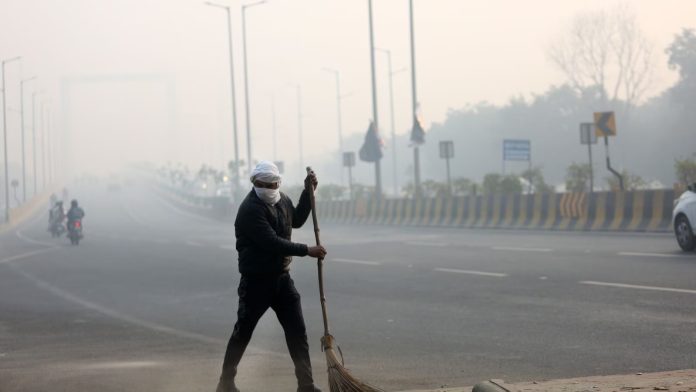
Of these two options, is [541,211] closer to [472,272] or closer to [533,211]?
[533,211]

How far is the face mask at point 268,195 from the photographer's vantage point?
6.94 metres

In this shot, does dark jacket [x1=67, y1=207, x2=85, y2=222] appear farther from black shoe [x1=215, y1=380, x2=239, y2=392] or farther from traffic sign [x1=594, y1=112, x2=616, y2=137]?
black shoe [x1=215, y1=380, x2=239, y2=392]

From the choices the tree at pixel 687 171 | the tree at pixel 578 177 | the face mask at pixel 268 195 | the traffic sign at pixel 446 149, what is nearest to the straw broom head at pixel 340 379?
the face mask at pixel 268 195

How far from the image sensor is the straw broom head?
6.04 meters

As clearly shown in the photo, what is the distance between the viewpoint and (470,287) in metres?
14.8

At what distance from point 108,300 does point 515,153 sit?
21.7 metres

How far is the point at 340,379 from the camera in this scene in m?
6.29

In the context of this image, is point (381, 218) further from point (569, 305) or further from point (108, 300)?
point (569, 305)

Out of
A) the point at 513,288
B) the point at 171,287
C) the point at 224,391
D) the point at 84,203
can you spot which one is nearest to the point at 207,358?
the point at 224,391

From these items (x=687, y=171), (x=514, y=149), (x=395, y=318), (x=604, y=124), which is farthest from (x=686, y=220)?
(x=514, y=149)

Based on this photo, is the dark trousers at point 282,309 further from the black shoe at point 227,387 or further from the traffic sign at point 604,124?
the traffic sign at point 604,124

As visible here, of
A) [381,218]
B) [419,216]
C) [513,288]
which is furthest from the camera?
[381,218]

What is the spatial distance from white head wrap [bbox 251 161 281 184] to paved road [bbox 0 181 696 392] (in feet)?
5.75

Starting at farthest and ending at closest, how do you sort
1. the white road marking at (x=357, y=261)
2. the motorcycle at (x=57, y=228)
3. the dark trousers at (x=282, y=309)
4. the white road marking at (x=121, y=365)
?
the motorcycle at (x=57, y=228) → the white road marking at (x=357, y=261) → the white road marking at (x=121, y=365) → the dark trousers at (x=282, y=309)
